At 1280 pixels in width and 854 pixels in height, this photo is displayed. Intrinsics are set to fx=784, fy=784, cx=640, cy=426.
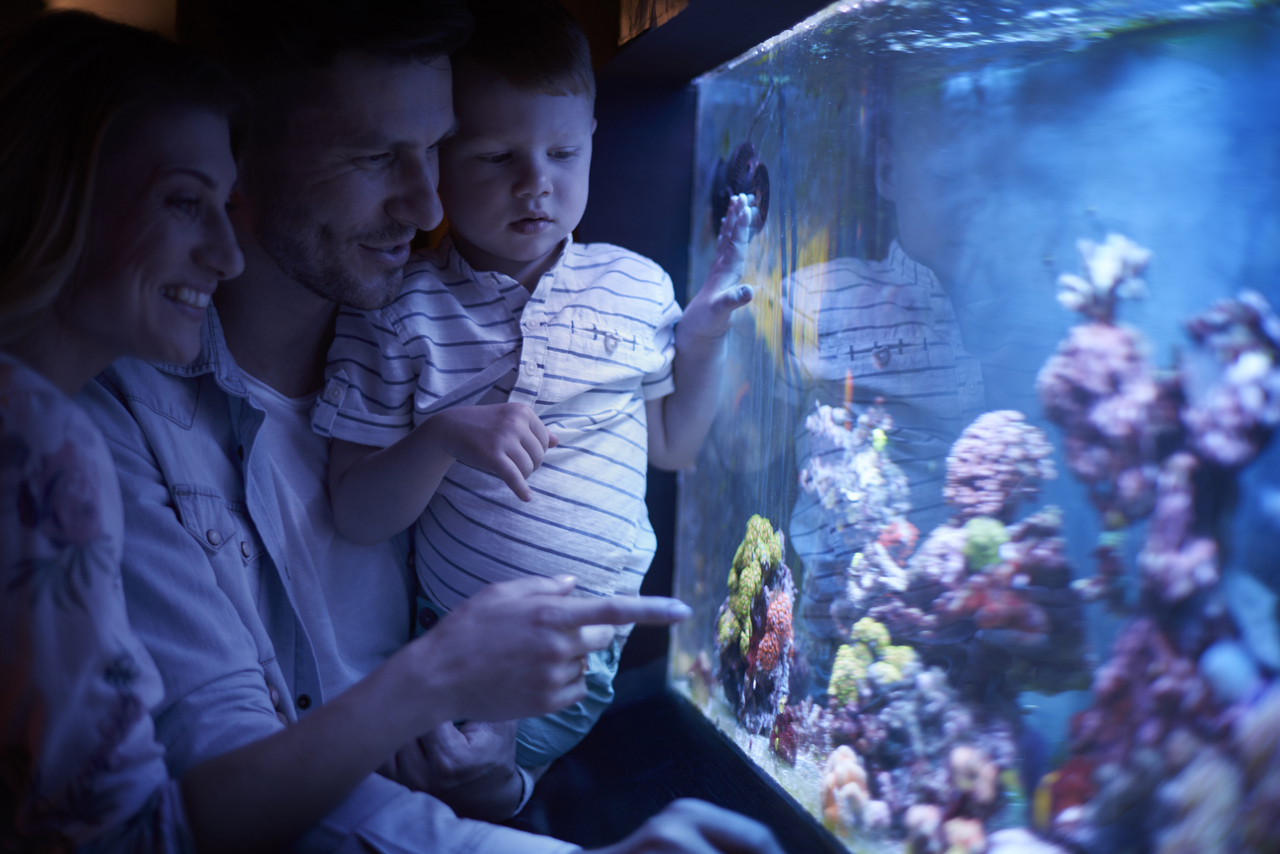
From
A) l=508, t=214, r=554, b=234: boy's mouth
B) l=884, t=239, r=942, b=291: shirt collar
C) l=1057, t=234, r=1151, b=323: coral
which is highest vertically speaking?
l=508, t=214, r=554, b=234: boy's mouth

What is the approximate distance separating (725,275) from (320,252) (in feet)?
1.83

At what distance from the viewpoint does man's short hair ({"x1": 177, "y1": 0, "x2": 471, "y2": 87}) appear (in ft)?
3.04

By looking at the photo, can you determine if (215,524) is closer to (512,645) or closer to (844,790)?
(512,645)

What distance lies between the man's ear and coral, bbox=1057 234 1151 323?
250mm

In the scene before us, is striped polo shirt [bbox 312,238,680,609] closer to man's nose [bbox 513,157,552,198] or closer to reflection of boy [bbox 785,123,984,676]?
man's nose [bbox 513,157,552,198]

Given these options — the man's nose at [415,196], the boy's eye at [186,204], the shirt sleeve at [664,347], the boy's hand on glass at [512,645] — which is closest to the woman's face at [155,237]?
the boy's eye at [186,204]

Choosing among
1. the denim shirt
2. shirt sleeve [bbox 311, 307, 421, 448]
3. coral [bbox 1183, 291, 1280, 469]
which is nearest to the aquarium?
coral [bbox 1183, 291, 1280, 469]

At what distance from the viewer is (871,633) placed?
87cm

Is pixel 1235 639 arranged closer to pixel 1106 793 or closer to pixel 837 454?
pixel 1106 793

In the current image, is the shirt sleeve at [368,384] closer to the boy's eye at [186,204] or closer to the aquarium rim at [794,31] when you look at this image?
the boy's eye at [186,204]

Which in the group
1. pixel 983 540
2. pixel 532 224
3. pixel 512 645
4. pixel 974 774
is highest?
pixel 532 224

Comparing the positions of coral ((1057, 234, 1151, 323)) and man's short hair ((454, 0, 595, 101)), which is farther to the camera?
man's short hair ((454, 0, 595, 101))

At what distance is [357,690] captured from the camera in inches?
28.9

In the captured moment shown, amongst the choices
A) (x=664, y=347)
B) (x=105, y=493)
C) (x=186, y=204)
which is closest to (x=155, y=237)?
(x=186, y=204)
